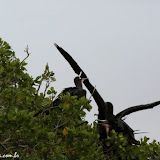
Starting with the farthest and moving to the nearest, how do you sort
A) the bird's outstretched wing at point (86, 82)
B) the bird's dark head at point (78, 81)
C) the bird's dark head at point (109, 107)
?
the bird's dark head at point (109, 107), the bird's dark head at point (78, 81), the bird's outstretched wing at point (86, 82)

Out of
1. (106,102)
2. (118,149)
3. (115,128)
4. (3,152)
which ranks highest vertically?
(106,102)

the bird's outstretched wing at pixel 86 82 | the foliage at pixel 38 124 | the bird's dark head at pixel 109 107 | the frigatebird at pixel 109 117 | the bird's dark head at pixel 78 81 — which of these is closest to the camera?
the foliage at pixel 38 124

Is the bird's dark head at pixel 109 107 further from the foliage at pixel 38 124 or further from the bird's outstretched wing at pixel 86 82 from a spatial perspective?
the foliage at pixel 38 124

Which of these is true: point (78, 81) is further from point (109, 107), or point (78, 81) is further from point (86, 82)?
point (109, 107)

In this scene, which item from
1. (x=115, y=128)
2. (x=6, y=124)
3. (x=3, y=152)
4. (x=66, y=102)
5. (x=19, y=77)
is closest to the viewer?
(x=6, y=124)

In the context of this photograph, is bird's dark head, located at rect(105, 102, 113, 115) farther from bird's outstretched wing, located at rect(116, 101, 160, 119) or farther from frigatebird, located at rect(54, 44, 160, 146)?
bird's outstretched wing, located at rect(116, 101, 160, 119)

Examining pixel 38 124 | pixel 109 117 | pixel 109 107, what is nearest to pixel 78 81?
pixel 109 107

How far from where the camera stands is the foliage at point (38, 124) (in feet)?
28.6

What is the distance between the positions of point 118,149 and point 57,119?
3.71 m

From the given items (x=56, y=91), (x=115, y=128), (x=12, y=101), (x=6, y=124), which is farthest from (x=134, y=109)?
(x=6, y=124)

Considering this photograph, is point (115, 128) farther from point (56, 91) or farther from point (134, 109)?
point (56, 91)

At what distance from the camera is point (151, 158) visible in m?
13.9

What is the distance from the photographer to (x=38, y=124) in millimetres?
10562

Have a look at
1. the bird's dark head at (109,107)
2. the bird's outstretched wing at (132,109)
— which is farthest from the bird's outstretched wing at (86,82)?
the bird's outstretched wing at (132,109)
